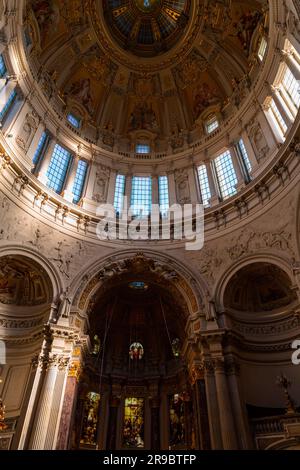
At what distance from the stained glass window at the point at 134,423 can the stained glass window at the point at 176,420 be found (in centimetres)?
185

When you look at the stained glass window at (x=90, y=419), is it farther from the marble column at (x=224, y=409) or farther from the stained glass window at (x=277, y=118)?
the stained glass window at (x=277, y=118)

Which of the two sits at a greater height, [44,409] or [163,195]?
[163,195]

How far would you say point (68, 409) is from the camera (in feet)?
44.9

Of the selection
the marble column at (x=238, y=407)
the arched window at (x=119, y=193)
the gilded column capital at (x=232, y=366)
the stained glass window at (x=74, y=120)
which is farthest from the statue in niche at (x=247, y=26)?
the marble column at (x=238, y=407)

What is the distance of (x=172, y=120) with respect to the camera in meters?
27.0

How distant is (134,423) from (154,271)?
32.5 feet

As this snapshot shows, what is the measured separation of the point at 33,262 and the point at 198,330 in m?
8.86

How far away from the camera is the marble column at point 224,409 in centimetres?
1260

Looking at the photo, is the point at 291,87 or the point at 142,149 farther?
the point at 142,149

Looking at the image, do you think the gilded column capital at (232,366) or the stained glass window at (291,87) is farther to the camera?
the stained glass window at (291,87)

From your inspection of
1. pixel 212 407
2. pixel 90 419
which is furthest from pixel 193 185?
pixel 90 419

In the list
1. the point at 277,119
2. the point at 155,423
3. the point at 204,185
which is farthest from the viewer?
the point at 204,185

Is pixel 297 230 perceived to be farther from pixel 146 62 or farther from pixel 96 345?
pixel 146 62

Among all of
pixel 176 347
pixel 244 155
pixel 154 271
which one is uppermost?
pixel 244 155
